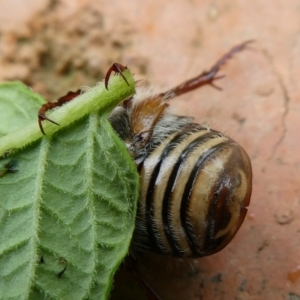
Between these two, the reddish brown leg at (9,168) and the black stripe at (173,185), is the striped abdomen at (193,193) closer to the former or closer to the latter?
the black stripe at (173,185)

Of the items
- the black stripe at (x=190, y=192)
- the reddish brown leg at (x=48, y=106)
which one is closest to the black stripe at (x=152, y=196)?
the black stripe at (x=190, y=192)

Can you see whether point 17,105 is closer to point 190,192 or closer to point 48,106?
point 48,106

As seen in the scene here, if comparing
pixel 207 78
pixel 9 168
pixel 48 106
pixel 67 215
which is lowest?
pixel 67 215

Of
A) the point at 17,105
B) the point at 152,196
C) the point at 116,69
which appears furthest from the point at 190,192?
the point at 17,105

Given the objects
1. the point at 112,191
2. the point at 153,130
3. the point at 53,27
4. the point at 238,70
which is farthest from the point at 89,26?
the point at 112,191

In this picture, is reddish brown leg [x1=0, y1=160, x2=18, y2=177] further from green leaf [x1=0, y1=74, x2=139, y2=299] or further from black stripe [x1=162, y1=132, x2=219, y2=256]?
black stripe [x1=162, y1=132, x2=219, y2=256]
